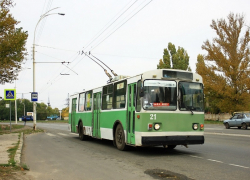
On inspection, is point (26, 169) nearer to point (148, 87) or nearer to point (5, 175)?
point (5, 175)

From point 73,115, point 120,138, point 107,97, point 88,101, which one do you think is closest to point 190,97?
point 120,138

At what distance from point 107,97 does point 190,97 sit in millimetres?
4305

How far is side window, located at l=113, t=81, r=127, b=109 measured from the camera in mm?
12218

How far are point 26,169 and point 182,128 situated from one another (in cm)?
518

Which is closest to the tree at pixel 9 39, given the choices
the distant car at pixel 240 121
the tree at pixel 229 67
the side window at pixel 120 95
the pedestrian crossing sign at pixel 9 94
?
the pedestrian crossing sign at pixel 9 94

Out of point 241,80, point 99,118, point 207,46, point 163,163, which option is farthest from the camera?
point 207,46

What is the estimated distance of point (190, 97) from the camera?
11.1m

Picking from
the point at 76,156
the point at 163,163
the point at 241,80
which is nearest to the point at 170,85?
the point at 163,163

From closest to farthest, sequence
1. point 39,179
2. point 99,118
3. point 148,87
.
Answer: point 39,179 → point 148,87 → point 99,118

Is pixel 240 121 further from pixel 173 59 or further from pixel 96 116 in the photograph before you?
pixel 173 59

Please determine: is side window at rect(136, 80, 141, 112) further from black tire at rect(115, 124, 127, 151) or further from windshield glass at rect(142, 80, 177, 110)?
black tire at rect(115, 124, 127, 151)

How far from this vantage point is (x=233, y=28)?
47.5 metres

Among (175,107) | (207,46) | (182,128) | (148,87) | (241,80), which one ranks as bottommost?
(182,128)

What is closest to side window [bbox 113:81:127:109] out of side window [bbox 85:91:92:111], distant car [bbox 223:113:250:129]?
side window [bbox 85:91:92:111]
